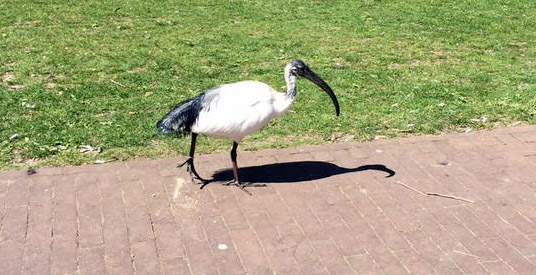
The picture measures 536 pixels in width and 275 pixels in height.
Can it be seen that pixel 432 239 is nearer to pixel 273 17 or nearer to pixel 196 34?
Result: pixel 196 34

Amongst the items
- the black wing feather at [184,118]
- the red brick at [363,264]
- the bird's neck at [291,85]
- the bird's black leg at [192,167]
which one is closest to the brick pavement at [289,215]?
the red brick at [363,264]

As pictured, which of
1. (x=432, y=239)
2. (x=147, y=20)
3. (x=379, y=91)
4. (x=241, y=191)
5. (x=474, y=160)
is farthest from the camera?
(x=147, y=20)

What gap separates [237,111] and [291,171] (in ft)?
3.70

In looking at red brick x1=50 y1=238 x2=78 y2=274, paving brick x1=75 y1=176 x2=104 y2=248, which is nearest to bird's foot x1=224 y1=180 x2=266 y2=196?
paving brick x1=75 y1=176 x2=104 y2=248

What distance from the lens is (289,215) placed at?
6.20 metres

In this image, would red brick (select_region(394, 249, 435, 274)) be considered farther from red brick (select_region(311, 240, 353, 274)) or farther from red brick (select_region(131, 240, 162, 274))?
red brick (select_region(131, 240, 162, 274))

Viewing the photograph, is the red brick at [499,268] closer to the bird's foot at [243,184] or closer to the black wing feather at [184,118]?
the bird's foot at [243,184]

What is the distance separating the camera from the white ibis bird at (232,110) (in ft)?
20.7

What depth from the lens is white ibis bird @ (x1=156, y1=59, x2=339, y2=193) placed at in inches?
248

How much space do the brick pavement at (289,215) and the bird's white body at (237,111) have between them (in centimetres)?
66

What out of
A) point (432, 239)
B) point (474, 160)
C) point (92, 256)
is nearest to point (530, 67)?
point (474, 160)

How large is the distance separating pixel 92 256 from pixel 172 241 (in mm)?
651

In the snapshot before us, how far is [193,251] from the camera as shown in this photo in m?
5.59

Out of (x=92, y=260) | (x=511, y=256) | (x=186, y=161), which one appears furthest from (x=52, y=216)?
(x=511, y=256)
